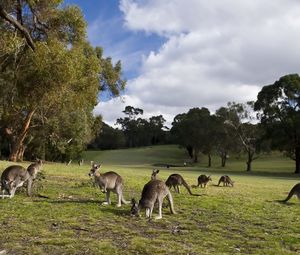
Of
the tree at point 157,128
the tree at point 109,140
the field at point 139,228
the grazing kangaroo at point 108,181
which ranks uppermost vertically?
the tree at point 157,128

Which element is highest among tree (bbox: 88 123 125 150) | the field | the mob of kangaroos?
tree (bbox: 88 123 125 150)

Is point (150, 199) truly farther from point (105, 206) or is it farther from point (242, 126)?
point (242, 126)

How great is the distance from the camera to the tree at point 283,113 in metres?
62.4

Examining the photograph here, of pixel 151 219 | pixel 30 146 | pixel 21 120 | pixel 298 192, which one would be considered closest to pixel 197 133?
pixel 30 146

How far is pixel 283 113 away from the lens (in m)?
64.6

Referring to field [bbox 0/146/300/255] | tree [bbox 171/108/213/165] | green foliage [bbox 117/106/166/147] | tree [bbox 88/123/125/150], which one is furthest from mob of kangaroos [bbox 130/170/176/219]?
green foliage [bbox 117/106/166/147]

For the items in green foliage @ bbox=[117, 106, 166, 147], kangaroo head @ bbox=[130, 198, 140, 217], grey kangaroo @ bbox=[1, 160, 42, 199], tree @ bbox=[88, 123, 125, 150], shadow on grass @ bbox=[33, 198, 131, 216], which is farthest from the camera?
green foliage @ bbox=[117, 106, 166, 147]

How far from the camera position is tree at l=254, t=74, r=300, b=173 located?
205 feet

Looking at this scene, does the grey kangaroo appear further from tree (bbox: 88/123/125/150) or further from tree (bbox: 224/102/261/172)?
tree (bbox: 88/123/125/150)

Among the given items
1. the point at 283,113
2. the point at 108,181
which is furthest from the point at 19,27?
the point at 283,113

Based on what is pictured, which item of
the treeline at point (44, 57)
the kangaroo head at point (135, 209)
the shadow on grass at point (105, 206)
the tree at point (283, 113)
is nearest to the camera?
the kangaroo head at point (135, 209)

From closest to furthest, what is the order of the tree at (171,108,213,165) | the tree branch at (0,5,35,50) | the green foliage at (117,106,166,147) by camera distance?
the tree branch at (0,5,35,50), the tree at (171,108,213,165), the green foliage at (117,106,166,147)

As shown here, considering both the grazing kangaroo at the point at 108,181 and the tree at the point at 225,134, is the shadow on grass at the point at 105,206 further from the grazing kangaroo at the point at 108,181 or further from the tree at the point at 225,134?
the tree at the point at 225,134

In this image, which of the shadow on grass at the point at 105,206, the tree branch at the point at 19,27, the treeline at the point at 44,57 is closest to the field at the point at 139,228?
the shadow on grass at the point at 105,206
